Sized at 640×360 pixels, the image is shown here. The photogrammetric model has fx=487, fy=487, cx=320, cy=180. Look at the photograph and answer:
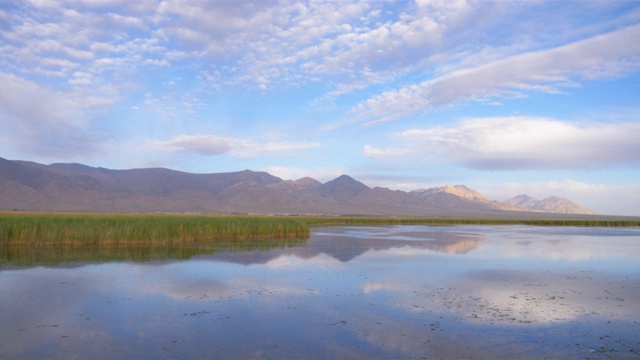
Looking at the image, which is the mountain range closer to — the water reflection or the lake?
the water reflection

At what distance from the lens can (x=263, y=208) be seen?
456 feet

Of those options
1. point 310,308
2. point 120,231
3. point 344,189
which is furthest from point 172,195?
point 310,308

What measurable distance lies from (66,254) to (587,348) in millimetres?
18367

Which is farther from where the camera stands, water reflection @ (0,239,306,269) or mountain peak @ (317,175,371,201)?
mountain peak @ (317,175,371,201)

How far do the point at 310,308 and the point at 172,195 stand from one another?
137665 millimetres

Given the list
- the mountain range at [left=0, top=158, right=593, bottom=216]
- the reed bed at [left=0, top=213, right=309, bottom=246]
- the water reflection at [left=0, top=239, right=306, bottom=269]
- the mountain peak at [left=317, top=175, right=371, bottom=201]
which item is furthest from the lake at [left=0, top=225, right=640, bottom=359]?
the mountain peak at [left=317, top=175, right=371, bottom=201]

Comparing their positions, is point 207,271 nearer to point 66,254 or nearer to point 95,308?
point 95,308

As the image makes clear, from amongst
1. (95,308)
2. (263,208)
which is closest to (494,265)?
(95,308)

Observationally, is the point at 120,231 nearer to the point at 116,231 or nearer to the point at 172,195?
the point at 116,231

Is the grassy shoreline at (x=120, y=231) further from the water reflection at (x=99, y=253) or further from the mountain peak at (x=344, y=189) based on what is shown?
the mountain peak at (x=344, y=189)

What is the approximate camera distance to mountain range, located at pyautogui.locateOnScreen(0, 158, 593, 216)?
369 feet

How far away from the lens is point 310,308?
10477 millimetres

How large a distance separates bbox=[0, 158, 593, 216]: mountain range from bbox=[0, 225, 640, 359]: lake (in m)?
96.6

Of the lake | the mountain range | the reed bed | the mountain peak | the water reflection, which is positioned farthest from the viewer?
the mountain peak
